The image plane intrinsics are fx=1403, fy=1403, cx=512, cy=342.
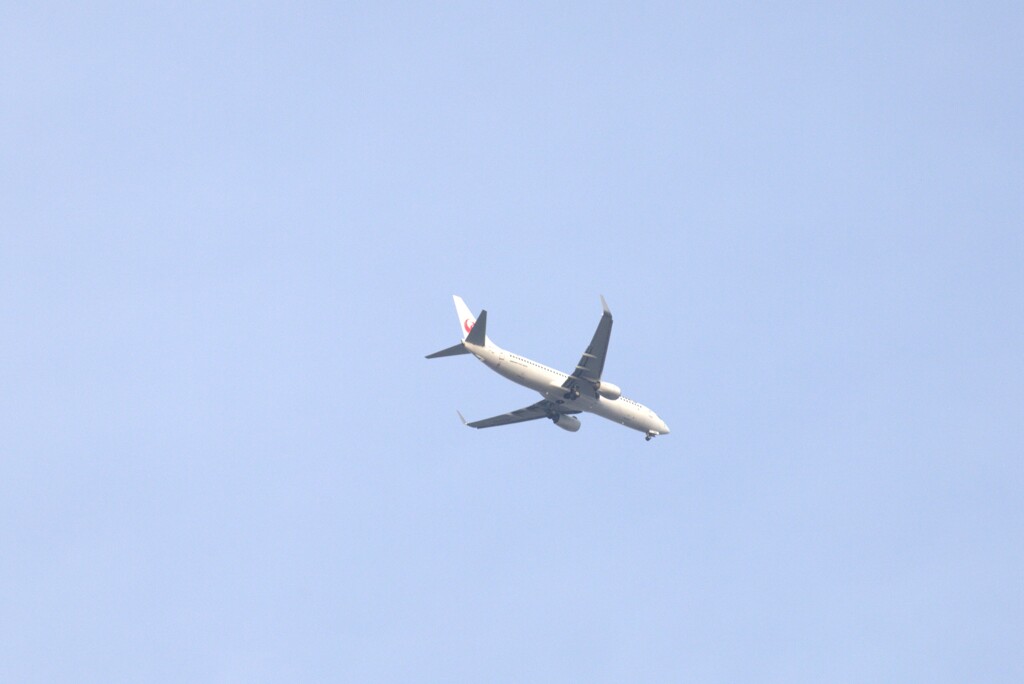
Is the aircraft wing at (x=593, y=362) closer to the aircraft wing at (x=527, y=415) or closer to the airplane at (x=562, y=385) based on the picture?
the airplane at (x=562, y=385)

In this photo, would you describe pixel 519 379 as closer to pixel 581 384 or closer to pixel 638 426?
pixel 581 384

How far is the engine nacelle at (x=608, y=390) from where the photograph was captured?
9044 centimetres

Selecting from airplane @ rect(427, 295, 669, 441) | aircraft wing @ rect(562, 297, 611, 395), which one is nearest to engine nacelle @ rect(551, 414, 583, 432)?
airplane @ rect(427, 295, 669, 441)

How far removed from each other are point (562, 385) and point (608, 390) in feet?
9.79

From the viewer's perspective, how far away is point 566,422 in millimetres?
95938

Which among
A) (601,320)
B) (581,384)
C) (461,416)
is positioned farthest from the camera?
(461,416)

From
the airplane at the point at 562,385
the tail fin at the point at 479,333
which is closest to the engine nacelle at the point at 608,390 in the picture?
the airplane at the point at 562,385

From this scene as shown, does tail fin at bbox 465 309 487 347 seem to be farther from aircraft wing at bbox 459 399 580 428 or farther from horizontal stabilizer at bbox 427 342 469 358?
aircraft wing at bbox 459 399 580 428

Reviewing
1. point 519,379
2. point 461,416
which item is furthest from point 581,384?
point 461,416

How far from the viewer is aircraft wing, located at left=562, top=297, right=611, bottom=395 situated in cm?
8531

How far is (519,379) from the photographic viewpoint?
89.0 m

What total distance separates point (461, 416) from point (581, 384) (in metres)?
10.8

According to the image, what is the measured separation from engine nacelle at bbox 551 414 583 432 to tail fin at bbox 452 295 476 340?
29.0ft

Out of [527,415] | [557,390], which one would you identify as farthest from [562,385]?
[527,415]
